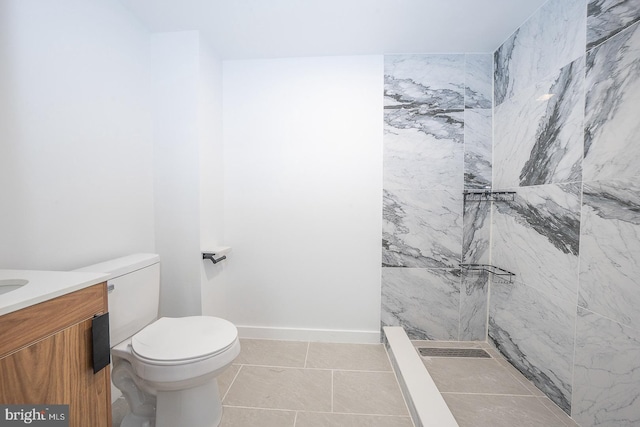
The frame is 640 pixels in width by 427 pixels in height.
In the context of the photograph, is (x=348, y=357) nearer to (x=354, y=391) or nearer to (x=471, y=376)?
(x=354, y=391)

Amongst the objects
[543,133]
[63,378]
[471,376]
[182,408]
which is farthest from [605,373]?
[63,378]

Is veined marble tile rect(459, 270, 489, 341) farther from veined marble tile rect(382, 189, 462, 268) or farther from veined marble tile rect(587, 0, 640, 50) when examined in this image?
veined marble tile rect(587, 0, 640, 50)

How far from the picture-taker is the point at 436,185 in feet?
6.21

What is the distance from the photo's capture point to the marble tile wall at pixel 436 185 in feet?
6.17

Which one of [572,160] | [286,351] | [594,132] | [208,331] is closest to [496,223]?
[572,160]

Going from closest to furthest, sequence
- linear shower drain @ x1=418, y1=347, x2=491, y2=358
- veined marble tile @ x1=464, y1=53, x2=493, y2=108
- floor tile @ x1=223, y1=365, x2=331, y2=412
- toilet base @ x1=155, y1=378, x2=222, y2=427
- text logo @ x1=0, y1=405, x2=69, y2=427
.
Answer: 1. text logo @ x1=0, y1=405, x2=69, y2=427
2. toilet base @ x1=155, y1=378, x2=222, y2=427
3. floor tile @ x1=223, y1=365, x2=331, y2=412
4. linear shower drain @ x1=418, y1=347, x2=491, y2=358
5. veined marble tile @ x1=464, y1=53, x2=493, y2=108

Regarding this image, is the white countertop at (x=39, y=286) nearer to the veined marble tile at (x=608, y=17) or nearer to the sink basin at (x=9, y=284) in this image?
the sink basin at (x=9, y=284)

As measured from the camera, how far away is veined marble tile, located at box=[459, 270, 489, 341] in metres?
1.90

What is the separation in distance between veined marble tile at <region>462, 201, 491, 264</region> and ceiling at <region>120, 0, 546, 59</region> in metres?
1.16

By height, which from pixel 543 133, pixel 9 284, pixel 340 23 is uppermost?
pixel 340 23

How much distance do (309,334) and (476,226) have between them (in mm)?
1528

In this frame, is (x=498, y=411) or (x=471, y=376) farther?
Result: (x=471, y=376)

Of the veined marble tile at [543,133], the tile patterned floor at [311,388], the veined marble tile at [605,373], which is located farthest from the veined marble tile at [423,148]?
the tile patterned floor at [311,388]

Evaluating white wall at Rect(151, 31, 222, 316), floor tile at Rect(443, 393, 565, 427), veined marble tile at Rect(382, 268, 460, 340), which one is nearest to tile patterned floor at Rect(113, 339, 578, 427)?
floor tile at Rect(443, 393, 565, 427)
